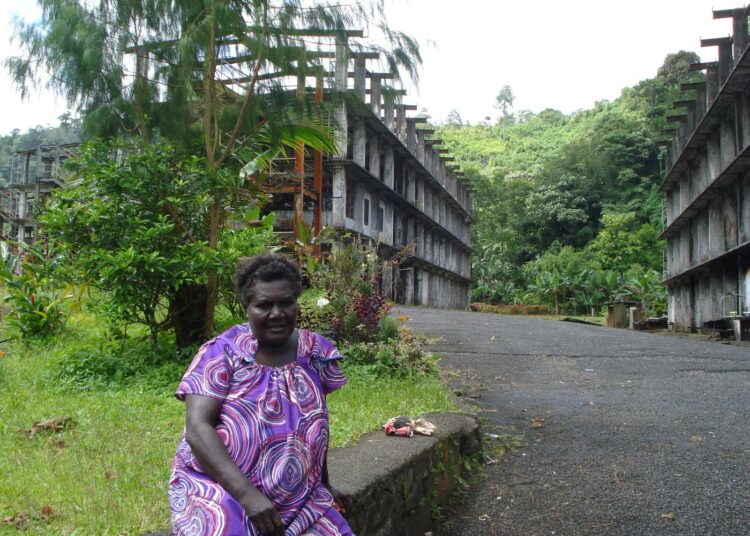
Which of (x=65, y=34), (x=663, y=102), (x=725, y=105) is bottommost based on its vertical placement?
(x=65, y=34)

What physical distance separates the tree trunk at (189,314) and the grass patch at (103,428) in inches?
15.4

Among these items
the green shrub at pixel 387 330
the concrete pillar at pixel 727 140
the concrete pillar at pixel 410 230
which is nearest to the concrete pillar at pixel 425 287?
the concrete pillar at pixel 410 230

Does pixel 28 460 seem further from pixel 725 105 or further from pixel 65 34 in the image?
pixel 725 105

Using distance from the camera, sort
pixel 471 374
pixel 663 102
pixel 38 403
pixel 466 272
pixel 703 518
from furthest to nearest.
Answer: pixel 663 102 < pixel 466 272 < pixel 471 374 < pixel 38 403 < pixel 703 518

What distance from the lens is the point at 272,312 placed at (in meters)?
2.54

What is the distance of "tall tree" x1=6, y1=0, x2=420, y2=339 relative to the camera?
6316mm

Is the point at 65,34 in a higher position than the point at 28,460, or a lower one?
higher

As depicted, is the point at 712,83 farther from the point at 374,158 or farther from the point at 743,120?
the point at 374,158

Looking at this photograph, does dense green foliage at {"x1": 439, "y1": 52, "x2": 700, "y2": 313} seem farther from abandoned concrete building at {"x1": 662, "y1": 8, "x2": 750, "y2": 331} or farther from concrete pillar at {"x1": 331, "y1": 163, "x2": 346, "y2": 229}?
concrete pillar at {"x1": 331, "y1": 163, "x2": 346, "y2": 229}

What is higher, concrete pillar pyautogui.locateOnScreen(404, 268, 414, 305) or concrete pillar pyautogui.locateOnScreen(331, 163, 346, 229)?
concrete pillar pyautogui.locateOnScreen(331, 163, 346, 229)

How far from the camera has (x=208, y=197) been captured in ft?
20.8

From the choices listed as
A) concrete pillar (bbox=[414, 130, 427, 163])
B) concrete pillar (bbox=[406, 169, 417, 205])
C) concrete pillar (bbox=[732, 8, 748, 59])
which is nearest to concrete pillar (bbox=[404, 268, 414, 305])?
concrete pillar (bbox=[406, 169, 417, 205])

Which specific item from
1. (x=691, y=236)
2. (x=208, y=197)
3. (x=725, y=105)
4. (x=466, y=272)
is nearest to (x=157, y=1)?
(x=208, y=197)

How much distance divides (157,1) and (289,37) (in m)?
1.24
